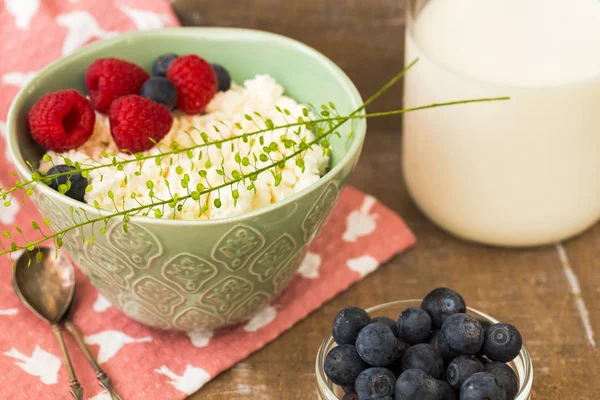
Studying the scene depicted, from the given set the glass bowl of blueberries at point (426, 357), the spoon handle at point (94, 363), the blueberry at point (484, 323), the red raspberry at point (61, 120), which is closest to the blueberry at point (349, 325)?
the glass bowl of blueberries at point (426, 357)

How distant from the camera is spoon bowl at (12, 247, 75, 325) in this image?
2.73 feet

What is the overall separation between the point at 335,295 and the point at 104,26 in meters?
0.51

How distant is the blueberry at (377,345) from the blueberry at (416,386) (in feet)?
0.09

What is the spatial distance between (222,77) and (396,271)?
0.33 meters

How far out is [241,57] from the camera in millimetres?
897

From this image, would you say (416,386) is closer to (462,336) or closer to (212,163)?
(462,336)

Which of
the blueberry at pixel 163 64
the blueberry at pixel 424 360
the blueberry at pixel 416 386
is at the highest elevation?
the blueberry at pixel 163 64

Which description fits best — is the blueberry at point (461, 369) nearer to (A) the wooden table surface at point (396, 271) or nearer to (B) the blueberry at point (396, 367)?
(B) the blueberry at point (396, 367)

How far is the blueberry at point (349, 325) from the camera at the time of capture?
0.68 meters

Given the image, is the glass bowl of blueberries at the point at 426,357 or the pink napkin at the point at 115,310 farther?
the pink napkin at the point at 115,310

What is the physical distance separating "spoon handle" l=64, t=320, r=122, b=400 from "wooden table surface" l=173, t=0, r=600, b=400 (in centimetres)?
9

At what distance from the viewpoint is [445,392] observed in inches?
24.8

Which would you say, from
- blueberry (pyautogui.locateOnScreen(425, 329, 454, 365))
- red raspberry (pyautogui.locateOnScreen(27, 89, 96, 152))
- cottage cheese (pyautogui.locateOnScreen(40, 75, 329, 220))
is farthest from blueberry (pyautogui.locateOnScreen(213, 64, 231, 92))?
blueberry (pyautogui.locateOnScreen(425, 329, 454, 365))

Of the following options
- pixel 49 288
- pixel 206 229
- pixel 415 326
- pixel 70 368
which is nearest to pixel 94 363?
pixel 70 368
